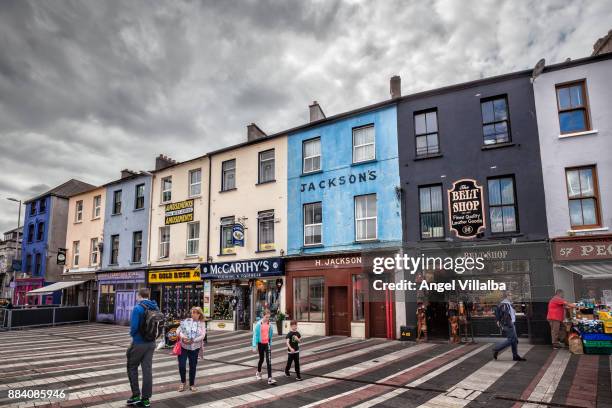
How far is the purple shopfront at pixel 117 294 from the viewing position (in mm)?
25656

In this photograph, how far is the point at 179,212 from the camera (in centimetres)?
2438

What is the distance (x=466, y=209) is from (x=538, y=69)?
5.72 metres

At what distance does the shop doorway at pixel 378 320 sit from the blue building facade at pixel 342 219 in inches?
1.6

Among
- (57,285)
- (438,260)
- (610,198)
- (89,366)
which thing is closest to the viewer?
(89,366)

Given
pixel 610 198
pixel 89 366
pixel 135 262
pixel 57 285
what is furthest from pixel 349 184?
pixel 57 285

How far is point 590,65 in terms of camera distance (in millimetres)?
14305

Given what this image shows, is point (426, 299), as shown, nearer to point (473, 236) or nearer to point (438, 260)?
point (438, 260)

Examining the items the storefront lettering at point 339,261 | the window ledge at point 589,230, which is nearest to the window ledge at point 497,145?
the window ledge at point 589,230

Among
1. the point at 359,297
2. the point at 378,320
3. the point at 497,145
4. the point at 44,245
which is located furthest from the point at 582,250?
the point at 44,245

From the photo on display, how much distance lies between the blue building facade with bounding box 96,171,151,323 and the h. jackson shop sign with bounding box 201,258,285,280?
6261 millimetres

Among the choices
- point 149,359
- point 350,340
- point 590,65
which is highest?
point 590,65

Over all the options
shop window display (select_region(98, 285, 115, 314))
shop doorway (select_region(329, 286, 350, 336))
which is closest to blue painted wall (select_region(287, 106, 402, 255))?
shop doorway (select_region(329, 286, 350, 336))

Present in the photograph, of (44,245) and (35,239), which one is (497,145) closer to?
(44,245)

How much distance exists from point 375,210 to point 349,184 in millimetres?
1764
